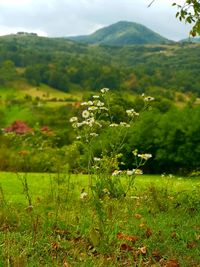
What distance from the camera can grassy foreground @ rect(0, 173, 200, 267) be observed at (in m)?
5.57

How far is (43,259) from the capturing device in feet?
18.5

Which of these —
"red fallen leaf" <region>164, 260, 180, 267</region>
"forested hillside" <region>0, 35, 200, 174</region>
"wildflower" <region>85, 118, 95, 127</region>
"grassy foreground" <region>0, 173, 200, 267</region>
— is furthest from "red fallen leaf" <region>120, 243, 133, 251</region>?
"forested hillside" <region>0, 35, 200, 174</region>

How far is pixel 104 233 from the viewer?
5840 mm

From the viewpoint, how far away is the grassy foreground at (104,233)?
5.57 metres

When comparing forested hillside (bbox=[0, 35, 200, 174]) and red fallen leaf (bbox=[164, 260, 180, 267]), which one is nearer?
red fallen leaf (bbox=[164, 260, 180, 267])

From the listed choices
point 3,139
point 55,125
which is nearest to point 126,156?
point 3,139

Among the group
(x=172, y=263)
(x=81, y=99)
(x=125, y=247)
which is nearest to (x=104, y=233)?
(x=125, y=247)

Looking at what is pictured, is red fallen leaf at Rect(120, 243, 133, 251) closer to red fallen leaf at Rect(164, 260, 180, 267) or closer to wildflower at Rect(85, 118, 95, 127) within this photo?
red fallen leaf at Rect(164, 260, 180, 267)

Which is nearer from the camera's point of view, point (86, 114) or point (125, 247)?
point (125, 247)

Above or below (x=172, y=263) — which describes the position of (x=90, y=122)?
above

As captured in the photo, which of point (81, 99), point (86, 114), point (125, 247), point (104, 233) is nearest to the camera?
point (104, 233)

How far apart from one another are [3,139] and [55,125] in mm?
37051

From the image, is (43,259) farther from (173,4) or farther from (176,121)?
(176,121)

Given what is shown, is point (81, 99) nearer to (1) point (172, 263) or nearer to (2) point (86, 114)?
(2) point (86, 114)
